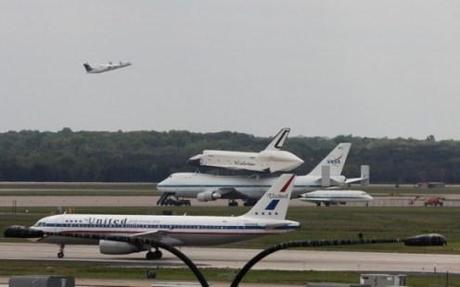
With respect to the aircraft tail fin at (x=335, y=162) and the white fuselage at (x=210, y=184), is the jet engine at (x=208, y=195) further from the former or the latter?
the aircraft tail fin at (x=335, y=162)

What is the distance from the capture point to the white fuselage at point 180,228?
8562 centimetres

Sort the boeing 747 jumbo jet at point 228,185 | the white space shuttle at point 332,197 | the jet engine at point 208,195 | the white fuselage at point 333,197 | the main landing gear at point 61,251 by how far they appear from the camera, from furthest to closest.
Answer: the white fuselage at point 333,197, the white space shuttle at point 332,197, the boeing 747 jumbo jet at point 228,185, the jet engine at point 208,195, the main landing gear at point 61,251

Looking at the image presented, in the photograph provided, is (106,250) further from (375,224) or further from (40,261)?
(375,224)

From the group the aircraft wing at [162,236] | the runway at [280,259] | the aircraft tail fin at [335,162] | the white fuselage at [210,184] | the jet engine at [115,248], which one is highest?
the aircraft tail fin at [335,162]

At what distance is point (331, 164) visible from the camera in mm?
174625

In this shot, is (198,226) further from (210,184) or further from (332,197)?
(332,197)

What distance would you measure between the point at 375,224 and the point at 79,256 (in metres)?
41.9

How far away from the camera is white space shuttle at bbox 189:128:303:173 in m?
185

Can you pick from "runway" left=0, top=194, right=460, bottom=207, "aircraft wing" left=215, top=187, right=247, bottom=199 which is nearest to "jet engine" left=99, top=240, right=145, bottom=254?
"runway" left=0, top=194, right=460, bottom=207

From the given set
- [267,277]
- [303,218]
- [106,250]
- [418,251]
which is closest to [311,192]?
[303,218]

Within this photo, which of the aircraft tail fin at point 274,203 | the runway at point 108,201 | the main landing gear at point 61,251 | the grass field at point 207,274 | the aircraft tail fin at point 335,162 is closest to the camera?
the grass field at point 207,274

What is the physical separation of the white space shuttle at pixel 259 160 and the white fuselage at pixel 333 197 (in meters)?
5.95

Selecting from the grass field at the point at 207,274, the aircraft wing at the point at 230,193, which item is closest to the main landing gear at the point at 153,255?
the grass field at the point at 207,274

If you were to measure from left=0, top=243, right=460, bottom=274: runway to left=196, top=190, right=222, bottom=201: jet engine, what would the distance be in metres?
72.8
